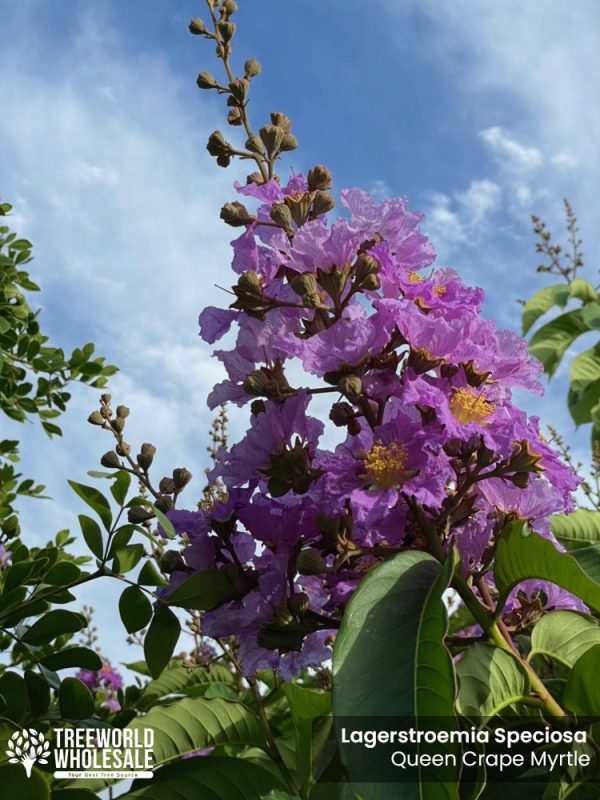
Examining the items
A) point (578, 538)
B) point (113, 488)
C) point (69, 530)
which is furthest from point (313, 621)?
point (69, 530)

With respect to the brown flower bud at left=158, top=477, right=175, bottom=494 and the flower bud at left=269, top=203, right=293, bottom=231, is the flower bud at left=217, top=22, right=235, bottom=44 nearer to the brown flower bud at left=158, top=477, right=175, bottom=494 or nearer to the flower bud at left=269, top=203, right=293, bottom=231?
the flower bud at left=269, top=203, right=293, bottom=231

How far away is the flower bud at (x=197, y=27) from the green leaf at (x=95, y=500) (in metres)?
0.81

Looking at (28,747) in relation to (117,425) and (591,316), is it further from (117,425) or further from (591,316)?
(591,316)

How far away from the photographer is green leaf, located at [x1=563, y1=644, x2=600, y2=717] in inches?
38.6

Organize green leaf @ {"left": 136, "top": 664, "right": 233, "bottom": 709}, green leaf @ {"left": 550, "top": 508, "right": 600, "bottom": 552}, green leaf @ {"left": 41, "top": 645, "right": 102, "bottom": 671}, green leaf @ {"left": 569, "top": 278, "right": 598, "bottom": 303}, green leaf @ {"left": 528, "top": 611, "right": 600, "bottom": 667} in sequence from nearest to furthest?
green leaf @ {"left": 528, "top": 611, "right": 600, "bottom": 667} → green leaf @ {"left": 41, "top": 645, "right": 102, "bottom": 671} → green leaf @ {"left": 550, "top": 508, "right": 600, "bottom": 552} → green leaf @ {"left": 136, "top": 664, "right": 233, "bottom": 709} → green leaf @ {"left": 569, "top": 278, "right": 598, "bottom": 303}

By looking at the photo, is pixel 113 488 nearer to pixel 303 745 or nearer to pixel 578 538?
pixel 303 745

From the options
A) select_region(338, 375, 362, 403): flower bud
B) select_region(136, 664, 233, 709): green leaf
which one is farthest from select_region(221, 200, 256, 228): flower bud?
select_region(136, 664, 233, 709): green leaf

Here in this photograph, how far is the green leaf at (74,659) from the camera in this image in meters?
1.32

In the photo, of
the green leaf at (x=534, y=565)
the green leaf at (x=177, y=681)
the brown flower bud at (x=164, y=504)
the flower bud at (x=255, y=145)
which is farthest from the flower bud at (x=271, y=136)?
the green leaf at (x=177, y=681)

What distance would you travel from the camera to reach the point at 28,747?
3.99 ft

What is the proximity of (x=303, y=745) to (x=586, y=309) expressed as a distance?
11.7ft

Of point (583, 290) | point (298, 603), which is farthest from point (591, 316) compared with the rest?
point (298, 603)

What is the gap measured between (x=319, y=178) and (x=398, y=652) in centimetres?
71

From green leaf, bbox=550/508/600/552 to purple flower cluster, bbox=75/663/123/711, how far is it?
1.63m
